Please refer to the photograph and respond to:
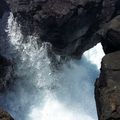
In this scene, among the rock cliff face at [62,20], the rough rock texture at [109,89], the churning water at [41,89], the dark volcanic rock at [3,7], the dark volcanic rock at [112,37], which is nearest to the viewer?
the rough rock texture at [109,89]

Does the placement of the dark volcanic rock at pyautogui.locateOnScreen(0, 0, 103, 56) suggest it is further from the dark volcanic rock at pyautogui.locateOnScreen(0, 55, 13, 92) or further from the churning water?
the dark volcanic rock at pyautogui.locateOnScreen(0, 55, 13, 92)

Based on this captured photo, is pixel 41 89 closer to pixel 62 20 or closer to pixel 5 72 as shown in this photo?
pixel 5 72

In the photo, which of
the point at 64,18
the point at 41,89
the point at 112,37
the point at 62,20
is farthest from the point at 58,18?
the point at 112,37

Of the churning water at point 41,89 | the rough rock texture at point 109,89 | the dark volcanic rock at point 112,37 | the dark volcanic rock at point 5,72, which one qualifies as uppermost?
the dark volcanic rock at point 112,37

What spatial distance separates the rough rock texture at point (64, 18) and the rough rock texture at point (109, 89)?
959 centimetres

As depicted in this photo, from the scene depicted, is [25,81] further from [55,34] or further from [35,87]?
[55,34]

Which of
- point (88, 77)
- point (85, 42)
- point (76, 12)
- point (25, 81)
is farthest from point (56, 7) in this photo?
point (88, 77)

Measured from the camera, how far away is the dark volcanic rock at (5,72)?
912 inches

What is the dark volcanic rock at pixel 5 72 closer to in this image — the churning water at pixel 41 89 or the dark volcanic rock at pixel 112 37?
the churning water at pixel 41 89

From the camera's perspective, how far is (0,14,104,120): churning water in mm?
25078

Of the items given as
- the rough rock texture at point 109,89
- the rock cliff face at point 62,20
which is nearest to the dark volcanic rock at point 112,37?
the rough rock texture at point 109,89

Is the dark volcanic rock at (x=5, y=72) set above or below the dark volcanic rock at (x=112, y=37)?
below

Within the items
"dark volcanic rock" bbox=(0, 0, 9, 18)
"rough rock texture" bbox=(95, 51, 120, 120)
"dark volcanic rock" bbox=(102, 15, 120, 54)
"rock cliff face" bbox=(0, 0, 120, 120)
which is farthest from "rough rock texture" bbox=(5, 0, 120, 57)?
"rough rock texture" bbox=(95, 51, 120, 120)

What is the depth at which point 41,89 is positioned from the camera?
26906 millimetres
